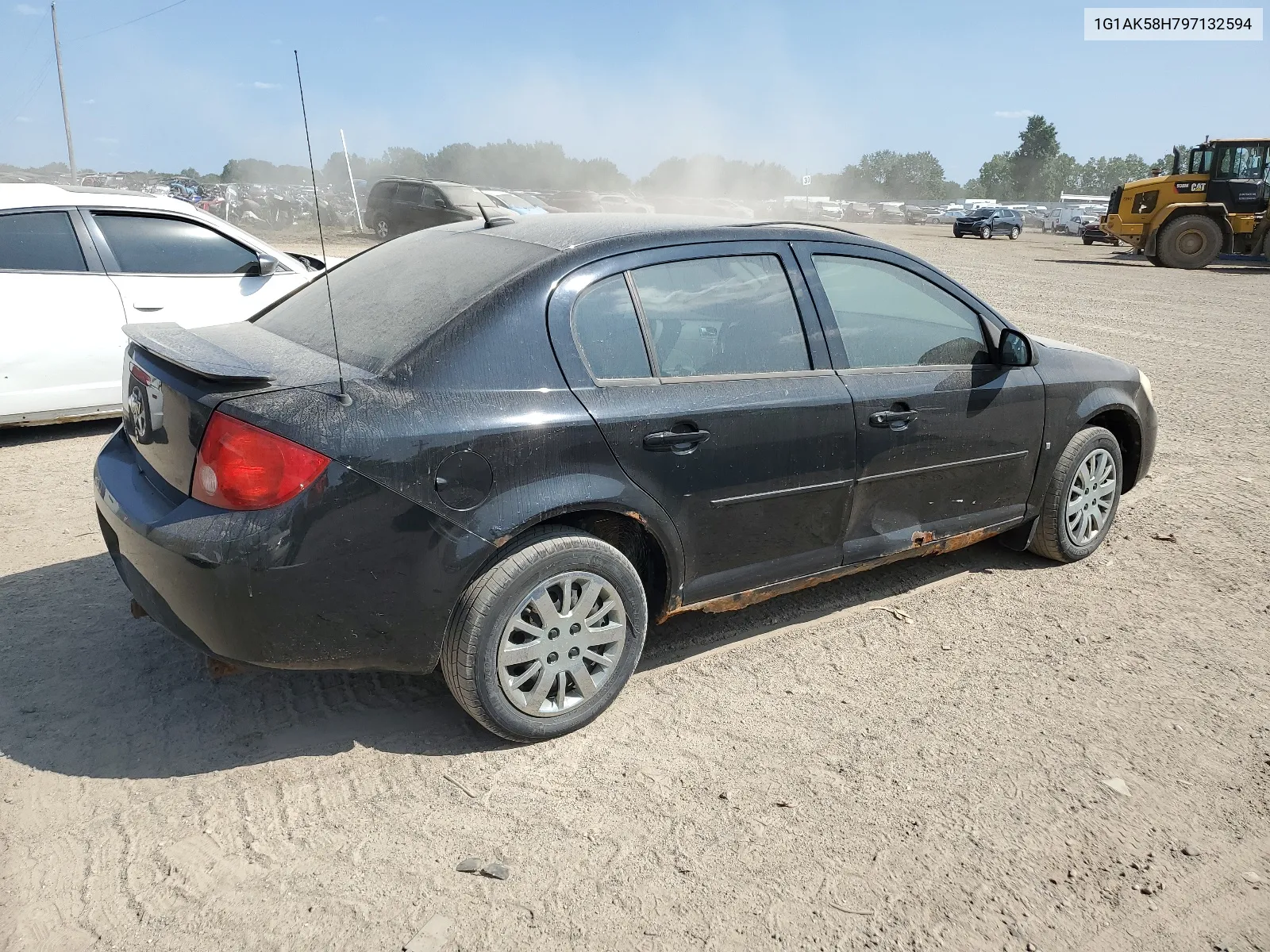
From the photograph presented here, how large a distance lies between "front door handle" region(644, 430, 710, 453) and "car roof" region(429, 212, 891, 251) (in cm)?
69

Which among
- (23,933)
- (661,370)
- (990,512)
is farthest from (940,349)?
(23,933)

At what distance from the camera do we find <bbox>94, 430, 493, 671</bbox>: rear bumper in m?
2.71

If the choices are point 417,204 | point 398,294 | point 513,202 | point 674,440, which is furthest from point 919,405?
point 417,204

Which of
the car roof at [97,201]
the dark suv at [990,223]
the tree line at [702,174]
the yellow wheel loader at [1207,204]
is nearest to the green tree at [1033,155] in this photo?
the tree line at [702,174]

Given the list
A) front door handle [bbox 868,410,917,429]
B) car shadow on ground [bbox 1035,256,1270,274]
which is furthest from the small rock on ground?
car shadow on ground [bbox 1035,256,1270,274]

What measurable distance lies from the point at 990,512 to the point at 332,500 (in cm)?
289

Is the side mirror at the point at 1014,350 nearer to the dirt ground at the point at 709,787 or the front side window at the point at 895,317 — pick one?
the front side window at the point at 895,317

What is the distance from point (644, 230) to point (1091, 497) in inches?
107

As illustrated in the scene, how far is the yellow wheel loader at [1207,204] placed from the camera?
22.8 m

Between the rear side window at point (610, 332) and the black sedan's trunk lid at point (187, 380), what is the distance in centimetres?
70

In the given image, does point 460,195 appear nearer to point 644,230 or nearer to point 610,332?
point 644,230

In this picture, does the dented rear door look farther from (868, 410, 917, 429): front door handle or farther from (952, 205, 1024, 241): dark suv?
(952, 205, 1024, 241): dark suv

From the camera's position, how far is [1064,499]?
461 centimetres

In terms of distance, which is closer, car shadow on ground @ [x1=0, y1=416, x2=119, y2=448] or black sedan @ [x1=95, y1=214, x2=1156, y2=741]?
black sedan @ [x1=95, y1=214, x2=1156, y2=741]
